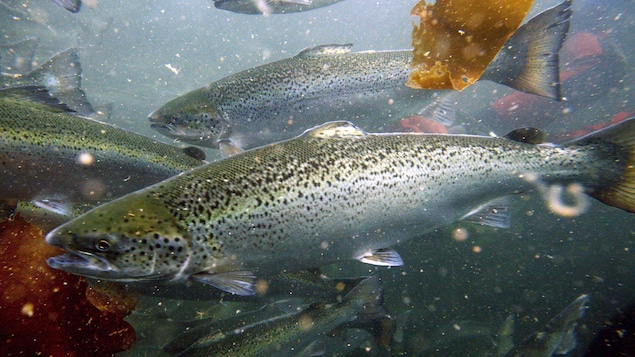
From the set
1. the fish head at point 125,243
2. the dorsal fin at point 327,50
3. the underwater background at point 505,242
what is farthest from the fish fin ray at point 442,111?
the fish head at point 125,243

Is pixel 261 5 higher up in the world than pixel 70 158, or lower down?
higher up

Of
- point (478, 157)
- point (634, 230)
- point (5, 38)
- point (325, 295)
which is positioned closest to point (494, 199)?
point (478, 157)

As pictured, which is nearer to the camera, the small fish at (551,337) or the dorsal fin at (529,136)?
the dorsal fin at (529,136)

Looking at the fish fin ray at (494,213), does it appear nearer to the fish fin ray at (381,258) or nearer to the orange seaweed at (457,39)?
the fish fin ray at (381,258)

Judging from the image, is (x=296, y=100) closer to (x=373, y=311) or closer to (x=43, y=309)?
(x=373, y=311)

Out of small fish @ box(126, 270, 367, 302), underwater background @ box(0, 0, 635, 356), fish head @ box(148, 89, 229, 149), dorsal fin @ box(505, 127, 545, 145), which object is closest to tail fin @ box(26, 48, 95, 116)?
fish head @ box(148, 89, 229, 149)

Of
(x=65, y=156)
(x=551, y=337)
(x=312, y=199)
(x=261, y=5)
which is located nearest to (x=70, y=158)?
(x=65, y=156)

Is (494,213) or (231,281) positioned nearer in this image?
(231,281)
